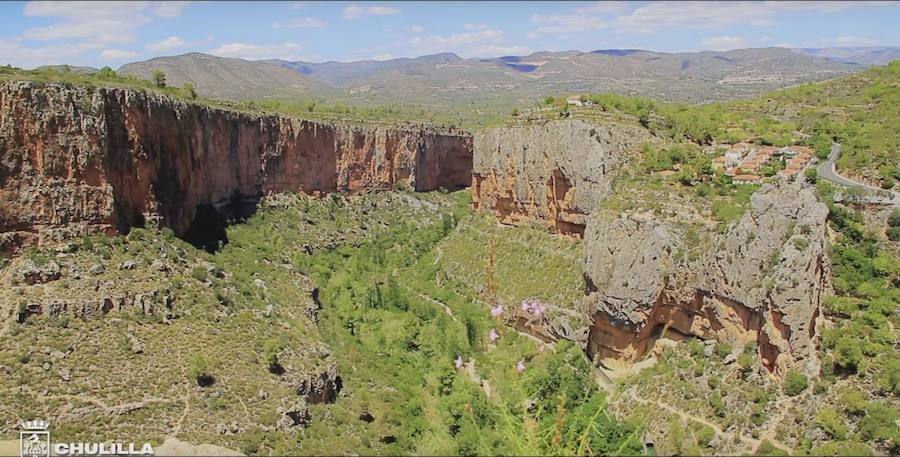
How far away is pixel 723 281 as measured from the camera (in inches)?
1499

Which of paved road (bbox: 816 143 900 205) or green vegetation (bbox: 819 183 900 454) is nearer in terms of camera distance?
green vegetation (bbox: 819 183 900 454)

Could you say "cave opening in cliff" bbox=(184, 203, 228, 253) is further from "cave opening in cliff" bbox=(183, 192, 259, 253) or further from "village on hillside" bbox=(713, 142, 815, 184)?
"village on hillside" bbox=(713, 142, 815, 184)

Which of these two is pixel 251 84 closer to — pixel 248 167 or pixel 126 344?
pixel 248 167

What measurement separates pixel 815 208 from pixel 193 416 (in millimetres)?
32894

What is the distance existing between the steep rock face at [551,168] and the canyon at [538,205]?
15 centimetres

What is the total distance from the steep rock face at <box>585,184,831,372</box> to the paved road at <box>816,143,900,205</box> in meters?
6.30

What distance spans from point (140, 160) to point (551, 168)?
104ft

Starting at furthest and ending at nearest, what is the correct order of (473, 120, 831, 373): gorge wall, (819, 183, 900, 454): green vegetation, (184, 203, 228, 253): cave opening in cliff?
(184, 203, 228, 253): cave opening in cliff → (473, 120, 831, 373): gorge wall → (819, 183, 900, 454): green vegetation

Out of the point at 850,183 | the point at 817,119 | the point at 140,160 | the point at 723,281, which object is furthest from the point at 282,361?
the point at 817,119

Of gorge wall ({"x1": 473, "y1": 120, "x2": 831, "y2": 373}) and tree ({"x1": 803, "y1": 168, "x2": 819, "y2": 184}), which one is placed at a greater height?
tree ({"x1": 803, "y1": 168, "x2": 819, "y2": 184})

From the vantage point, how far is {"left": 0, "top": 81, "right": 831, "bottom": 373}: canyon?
35688 mm

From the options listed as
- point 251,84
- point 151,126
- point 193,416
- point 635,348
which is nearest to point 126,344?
point 193,416

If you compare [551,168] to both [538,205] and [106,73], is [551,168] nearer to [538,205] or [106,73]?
[538,205]

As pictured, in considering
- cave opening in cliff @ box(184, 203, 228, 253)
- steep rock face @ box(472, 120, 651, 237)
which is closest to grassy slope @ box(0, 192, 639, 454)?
cave opening in cliff @ box(184, 203, 228, 253)
